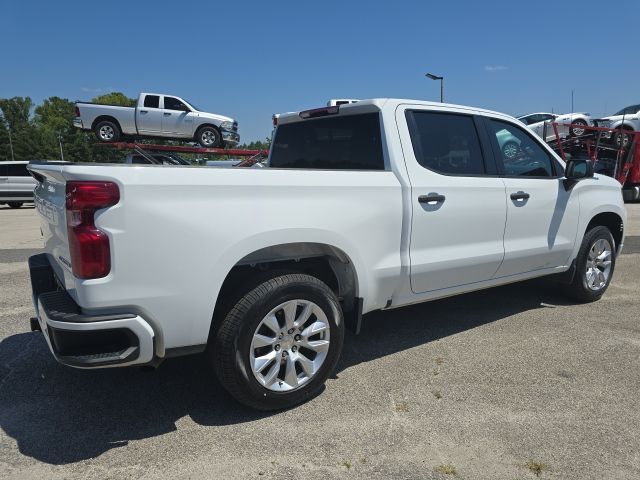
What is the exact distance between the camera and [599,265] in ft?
17.4

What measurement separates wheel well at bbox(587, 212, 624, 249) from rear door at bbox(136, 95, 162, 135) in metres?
14.5

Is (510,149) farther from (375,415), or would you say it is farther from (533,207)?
(375,415)

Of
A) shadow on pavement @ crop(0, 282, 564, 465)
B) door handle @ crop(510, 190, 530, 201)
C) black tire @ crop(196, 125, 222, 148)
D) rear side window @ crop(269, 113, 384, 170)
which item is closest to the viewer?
→ shadow on pavement @ crop(0, 282, 564, 465)

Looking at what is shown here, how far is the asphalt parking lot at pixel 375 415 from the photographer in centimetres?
249

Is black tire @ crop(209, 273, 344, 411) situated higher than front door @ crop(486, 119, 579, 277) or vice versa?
front door @ crop(486, 119, 579, 277)

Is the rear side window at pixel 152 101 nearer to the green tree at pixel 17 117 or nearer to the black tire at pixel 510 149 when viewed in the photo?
the black tire at pixel 510 149

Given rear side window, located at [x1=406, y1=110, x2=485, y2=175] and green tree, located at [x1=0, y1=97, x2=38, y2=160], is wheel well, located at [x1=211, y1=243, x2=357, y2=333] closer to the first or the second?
rear side window, located at [x1=406, y1=110, x2=485, y2=175]

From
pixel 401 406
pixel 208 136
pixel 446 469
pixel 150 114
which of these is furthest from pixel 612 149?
pixel 446 469

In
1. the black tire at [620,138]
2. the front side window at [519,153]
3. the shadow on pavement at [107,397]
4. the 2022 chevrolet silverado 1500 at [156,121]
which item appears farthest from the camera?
the 2022 chevrolet silverado 1500 at [156,121]

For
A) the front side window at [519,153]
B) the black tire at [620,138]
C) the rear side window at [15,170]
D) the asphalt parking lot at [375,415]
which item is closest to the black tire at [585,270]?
the asphalt parking lot at [375,415]

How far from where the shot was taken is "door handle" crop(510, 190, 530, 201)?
4102mm

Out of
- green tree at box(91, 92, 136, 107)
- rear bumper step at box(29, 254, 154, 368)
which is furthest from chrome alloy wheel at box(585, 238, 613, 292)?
green tree at box(91, 92, 136, 107)

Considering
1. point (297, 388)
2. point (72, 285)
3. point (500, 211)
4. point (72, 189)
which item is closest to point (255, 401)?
point (297, 388)

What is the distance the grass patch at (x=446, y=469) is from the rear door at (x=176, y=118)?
15823mm
